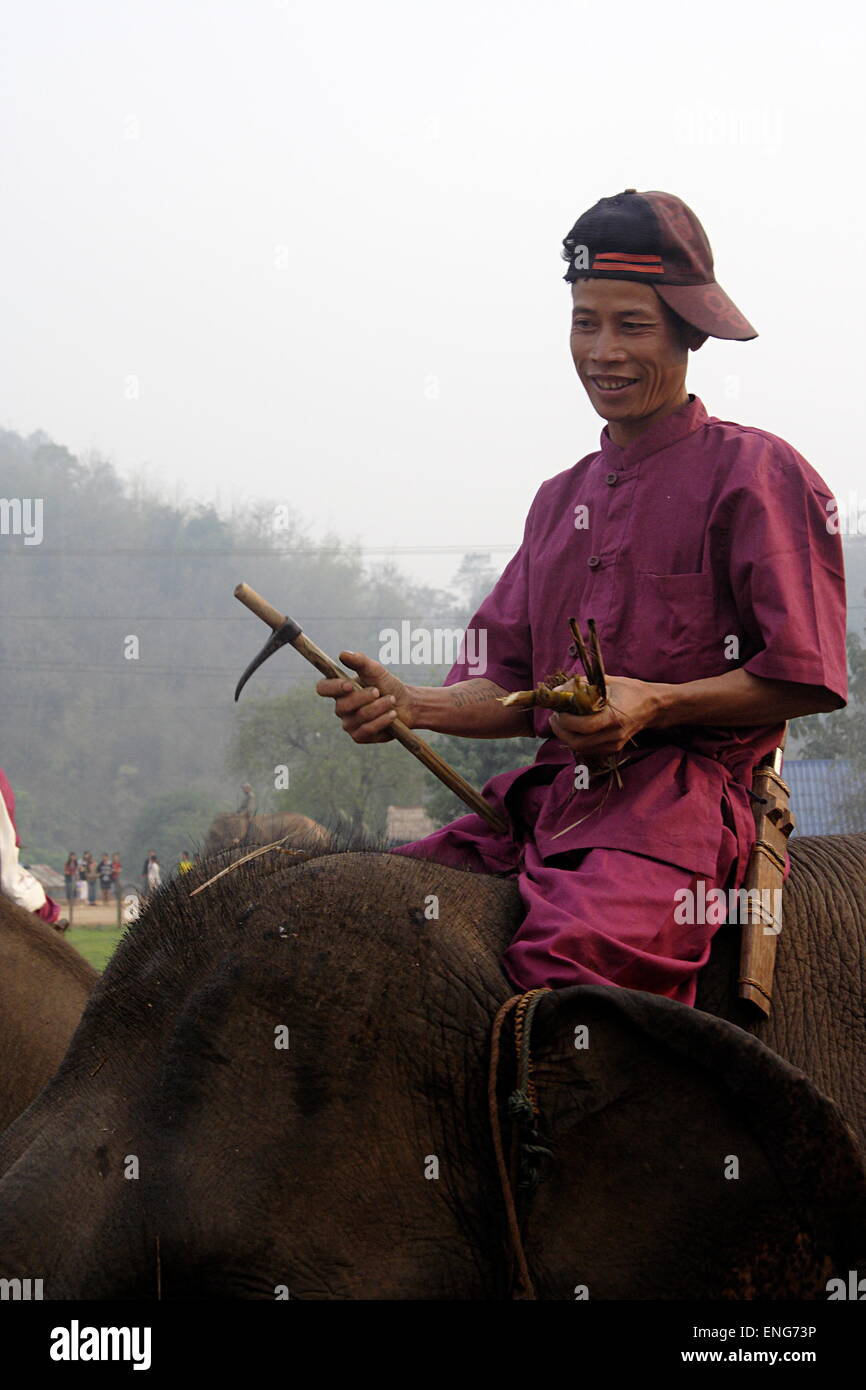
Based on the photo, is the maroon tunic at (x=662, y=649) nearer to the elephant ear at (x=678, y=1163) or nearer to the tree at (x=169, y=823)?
the elephant ear at (x=678, y=1163)

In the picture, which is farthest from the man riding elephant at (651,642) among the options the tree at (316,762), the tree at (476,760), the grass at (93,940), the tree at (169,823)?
the tree at (169,823)

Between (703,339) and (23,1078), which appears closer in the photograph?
(703,339)

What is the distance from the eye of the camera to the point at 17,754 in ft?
345

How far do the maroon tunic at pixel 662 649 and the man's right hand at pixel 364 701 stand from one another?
1.21ft

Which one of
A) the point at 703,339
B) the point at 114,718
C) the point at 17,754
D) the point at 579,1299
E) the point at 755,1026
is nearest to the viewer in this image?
the point at 579,1299

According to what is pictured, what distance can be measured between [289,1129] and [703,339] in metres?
2.19

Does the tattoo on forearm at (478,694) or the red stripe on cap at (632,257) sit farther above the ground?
the red stripe on cap at (632,257)

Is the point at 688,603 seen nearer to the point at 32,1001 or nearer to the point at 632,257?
the point at 632,257

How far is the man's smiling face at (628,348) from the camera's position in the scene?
3625mm

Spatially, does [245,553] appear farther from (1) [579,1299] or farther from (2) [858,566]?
(1) [579,1299]

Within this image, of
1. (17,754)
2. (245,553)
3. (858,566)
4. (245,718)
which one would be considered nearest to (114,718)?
(17,754)

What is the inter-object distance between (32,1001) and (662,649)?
3.43 meters

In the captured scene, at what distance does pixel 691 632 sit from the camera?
3502mm

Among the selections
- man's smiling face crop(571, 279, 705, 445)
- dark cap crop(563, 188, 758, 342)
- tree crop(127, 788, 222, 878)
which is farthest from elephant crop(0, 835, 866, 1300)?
tree crop(127, 788, 222, 878)
